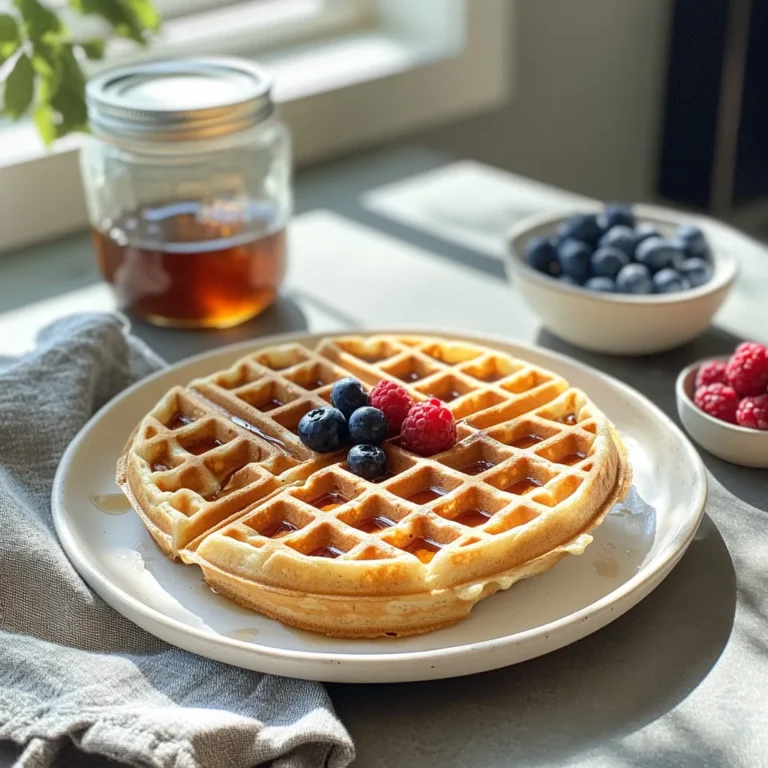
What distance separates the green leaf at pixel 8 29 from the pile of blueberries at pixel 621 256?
2.99ft

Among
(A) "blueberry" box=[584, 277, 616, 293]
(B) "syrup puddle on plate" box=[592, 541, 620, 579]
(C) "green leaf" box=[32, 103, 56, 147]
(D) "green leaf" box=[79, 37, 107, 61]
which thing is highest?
(D) "green leaf" box=[79, 37, 107, 61]

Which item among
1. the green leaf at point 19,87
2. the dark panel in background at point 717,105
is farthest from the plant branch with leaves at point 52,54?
Result: the dark panel in background at point 717,105

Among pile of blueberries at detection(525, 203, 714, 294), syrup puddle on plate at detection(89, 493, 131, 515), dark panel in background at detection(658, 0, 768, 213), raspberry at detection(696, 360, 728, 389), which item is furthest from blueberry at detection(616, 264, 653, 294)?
dark panel in background at detection(658, 0, 768, 213)

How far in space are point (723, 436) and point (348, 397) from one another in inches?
20.4

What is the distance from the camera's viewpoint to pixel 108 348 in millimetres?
1661

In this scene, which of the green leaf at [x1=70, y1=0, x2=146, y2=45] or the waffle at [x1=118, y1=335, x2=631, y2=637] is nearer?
the waffle at [x1=118, y1=335, x2=631, y2=637]

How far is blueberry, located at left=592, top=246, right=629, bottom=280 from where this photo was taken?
6.00 feet

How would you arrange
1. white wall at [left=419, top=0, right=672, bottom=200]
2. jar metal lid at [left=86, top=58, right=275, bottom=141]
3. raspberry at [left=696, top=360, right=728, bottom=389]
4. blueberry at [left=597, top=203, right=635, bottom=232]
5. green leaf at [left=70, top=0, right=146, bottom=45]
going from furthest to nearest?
white wall at [left=419, top=0, right=672, bottom=200]
blueberry at [left=597, top=203, right=635, bottom=232]
green leaf at [left=70, top=0, right=146, bottom=45]
jar metal lid at [left=86, top=58, right=275, bottom=141]
raspberry at [left=696, top=360, right=728, bottom=389]

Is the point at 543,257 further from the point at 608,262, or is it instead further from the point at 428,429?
the point at 428,429

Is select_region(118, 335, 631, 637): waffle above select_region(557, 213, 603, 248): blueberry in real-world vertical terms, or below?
below

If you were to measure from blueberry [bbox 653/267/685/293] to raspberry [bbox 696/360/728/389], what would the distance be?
207 mm

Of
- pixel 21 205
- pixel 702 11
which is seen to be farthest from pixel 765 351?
pixel 702 11

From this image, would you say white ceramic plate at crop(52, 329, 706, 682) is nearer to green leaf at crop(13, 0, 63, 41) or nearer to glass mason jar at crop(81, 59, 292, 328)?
glass mason jar at crop(81, 59, 292, 328)

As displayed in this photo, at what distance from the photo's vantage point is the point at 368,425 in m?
1.40
